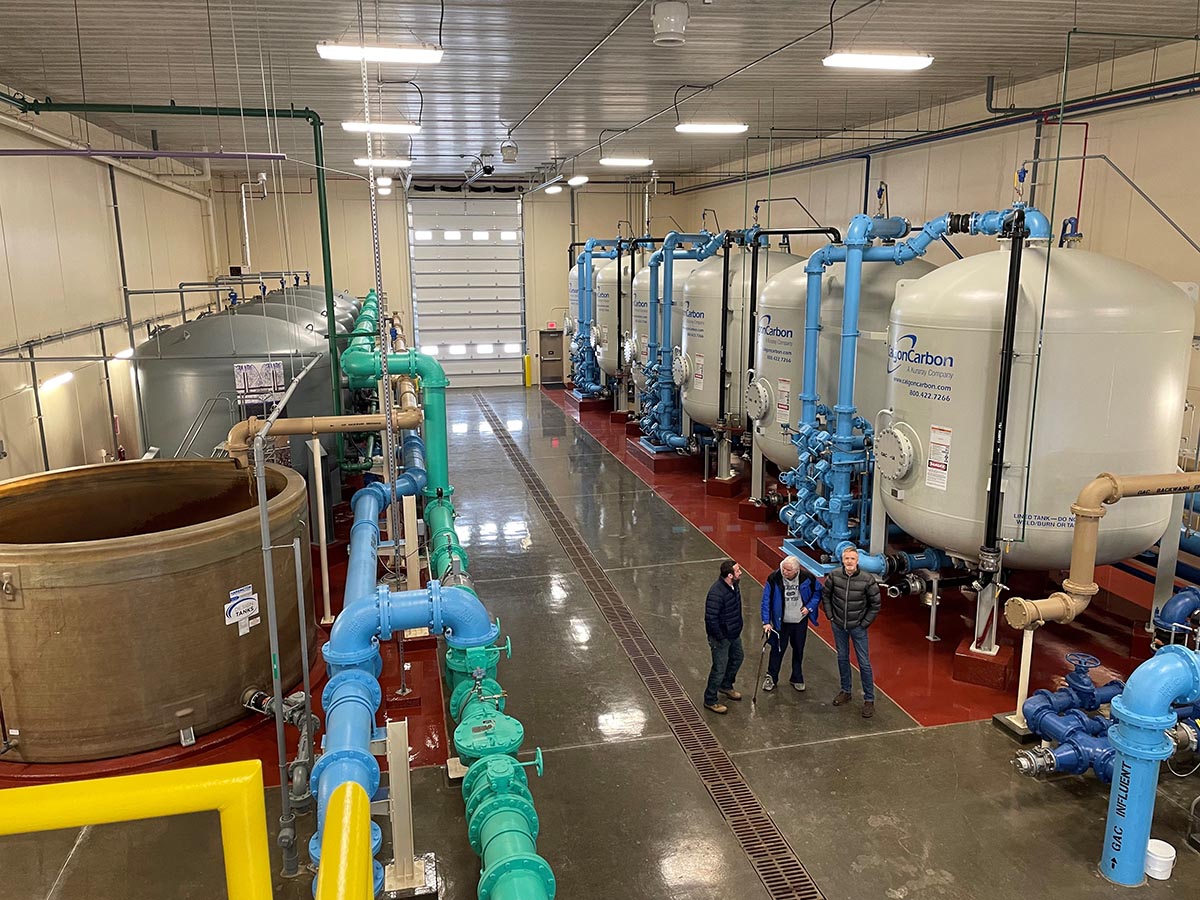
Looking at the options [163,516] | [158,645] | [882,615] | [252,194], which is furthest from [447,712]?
[252,194]

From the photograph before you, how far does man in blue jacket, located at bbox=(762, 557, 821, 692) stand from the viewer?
7.12 metres

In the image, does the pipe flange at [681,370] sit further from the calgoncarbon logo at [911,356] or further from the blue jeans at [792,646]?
the blue jeans at [792,646]

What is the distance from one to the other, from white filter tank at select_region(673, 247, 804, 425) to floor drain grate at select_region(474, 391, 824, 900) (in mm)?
3737

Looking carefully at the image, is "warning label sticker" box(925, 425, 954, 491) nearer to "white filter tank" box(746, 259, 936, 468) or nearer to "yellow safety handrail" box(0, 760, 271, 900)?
"white filter tank" box(746, 259, 936, 468)

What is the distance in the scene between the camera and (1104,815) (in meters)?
5.68

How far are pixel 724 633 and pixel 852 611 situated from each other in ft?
3.33

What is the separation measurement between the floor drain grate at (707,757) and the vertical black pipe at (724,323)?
3.57 metres

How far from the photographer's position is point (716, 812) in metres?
5.79

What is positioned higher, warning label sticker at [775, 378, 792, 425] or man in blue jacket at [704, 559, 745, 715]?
warning label sticker at [775, 378, 792, 425]

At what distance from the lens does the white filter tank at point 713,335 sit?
1293cm

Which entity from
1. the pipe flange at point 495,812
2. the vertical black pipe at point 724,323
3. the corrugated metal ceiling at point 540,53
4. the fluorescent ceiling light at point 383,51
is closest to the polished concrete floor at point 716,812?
the pipe flange at point 495,812

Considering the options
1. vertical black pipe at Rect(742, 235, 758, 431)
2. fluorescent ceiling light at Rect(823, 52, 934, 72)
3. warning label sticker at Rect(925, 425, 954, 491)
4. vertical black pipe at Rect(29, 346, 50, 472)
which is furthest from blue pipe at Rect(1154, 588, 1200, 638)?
vertical black pipe at Rect(29, 346, 50, 472)

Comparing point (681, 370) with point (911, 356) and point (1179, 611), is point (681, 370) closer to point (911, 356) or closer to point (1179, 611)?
point (911, 356)

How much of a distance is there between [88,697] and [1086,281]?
817cm
